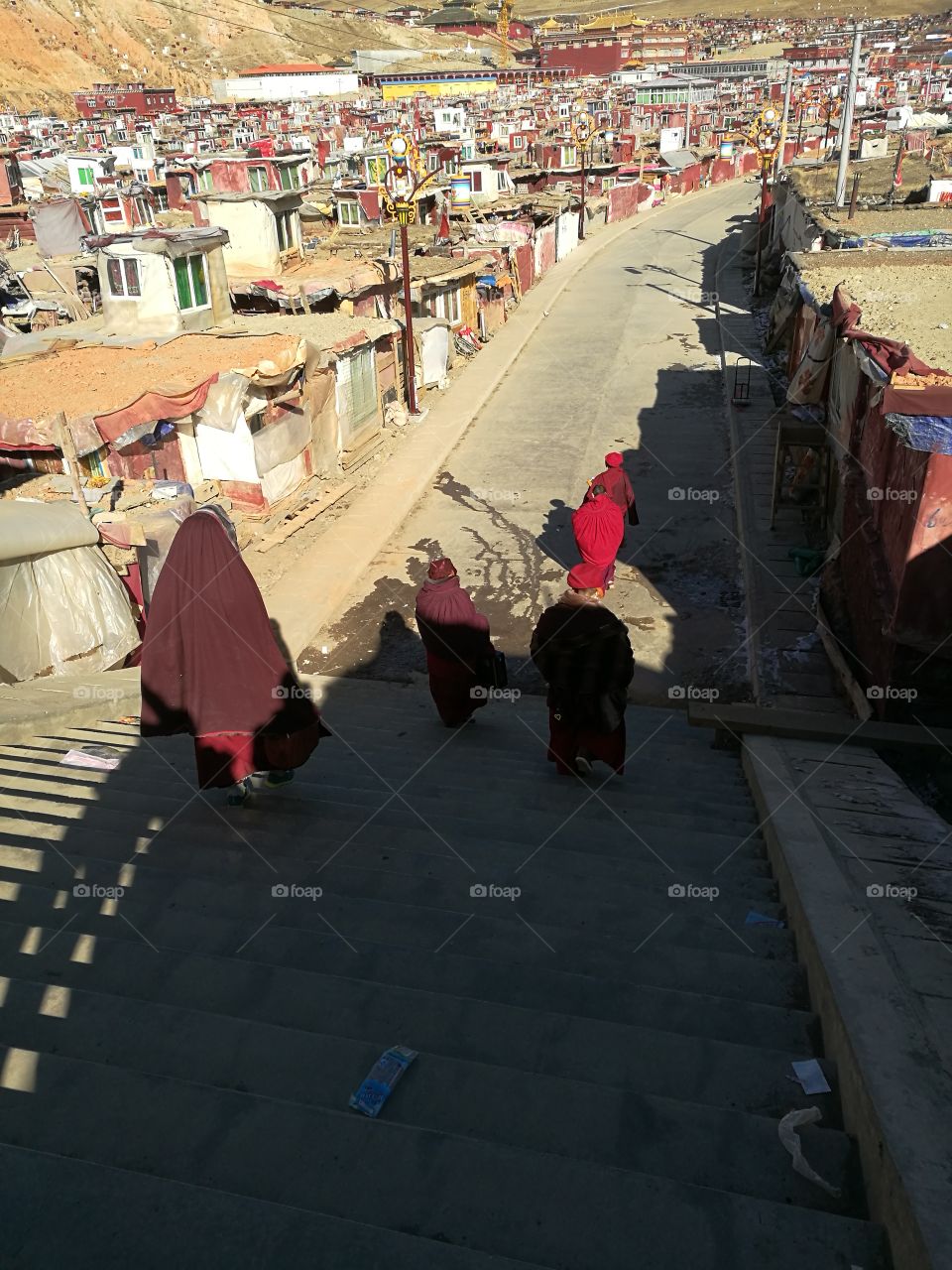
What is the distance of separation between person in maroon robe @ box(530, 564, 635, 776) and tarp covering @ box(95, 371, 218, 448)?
701 centimetres

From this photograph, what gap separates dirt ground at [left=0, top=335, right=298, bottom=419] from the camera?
36.4ft

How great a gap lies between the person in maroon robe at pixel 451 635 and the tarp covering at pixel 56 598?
12.5ft

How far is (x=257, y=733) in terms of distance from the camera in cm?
488

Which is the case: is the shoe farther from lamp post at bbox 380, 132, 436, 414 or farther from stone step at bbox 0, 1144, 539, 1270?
lamp post at bbox 380, 132, 436, 414

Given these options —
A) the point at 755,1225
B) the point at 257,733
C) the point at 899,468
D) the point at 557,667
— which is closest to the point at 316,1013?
the point at 755,1225

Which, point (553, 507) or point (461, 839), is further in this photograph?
point (553, 507)

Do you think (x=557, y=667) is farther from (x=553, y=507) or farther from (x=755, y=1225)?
(x=553, y=507)

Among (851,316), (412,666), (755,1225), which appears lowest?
(412,666)

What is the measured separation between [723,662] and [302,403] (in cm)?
736

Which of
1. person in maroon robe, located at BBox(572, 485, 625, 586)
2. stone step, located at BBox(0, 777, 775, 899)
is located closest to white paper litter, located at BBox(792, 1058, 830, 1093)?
stone step, located at BBox(0, 777, 775, 899)

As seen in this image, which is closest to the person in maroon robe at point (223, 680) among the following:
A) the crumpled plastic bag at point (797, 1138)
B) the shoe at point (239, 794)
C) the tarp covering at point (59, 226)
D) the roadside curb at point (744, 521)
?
the shoe at point (239, 794)

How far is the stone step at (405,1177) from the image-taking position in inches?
82.2

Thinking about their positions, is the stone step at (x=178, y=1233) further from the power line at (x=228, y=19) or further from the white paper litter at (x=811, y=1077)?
the power line at (x=228, y=19)

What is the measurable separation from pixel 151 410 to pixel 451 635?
6.11 metres
